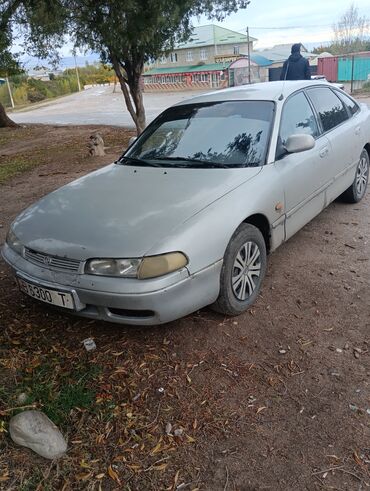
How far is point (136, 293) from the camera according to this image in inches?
106

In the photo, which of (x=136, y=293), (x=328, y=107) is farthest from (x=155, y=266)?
(x=328, y=107)

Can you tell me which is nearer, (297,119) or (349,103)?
(297,119)

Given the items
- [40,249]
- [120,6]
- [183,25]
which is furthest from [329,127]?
[183,25]

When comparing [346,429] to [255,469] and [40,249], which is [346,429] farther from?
[40,249]

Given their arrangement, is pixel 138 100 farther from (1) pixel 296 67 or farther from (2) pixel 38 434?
(2) pixel 38 434

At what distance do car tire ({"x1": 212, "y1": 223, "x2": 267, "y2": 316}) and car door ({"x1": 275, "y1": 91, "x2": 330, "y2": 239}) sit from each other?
21.4 inches

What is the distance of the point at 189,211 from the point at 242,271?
646 mm

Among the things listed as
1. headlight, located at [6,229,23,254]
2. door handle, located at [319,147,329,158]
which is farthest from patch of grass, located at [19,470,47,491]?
door handle, located at [319,147,329,158]

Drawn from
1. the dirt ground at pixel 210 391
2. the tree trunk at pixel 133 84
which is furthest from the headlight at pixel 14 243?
the tree trunk at pixel 133 84

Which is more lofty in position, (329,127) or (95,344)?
(329,127)

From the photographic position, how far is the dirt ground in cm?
217

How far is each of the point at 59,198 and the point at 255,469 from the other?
8.07ft

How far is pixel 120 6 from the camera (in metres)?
7.84

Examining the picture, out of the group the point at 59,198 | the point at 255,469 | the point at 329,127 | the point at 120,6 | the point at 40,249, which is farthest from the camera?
the point at 120,6
